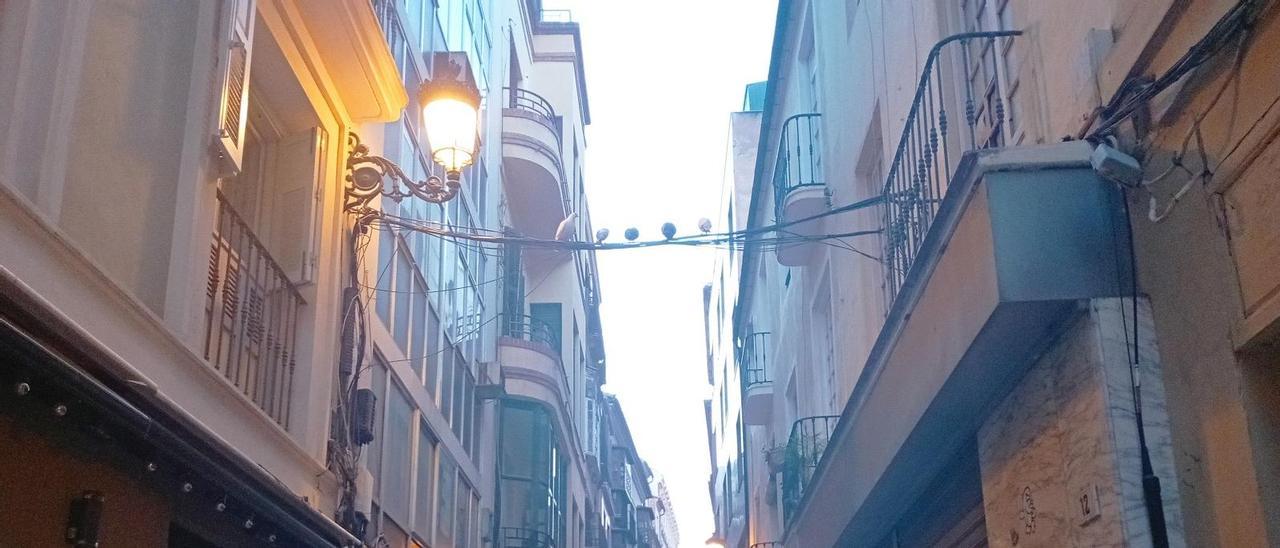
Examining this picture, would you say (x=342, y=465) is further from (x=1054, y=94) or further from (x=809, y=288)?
(x=809, y=288)

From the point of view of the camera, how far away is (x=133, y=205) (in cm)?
636

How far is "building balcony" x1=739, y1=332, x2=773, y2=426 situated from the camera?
21484 mm

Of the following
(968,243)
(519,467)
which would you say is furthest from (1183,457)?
(519,467)

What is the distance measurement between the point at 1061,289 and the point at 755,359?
16.9 m

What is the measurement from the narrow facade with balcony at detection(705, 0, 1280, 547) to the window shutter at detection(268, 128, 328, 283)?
12.5ft

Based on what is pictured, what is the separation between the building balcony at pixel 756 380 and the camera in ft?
70.5

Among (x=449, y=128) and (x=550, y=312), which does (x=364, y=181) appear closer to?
(x=449, y=128)

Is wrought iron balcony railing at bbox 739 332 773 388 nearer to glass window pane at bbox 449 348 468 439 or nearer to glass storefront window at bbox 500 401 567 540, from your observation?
glass storefront window at bbox 500 401 567 540

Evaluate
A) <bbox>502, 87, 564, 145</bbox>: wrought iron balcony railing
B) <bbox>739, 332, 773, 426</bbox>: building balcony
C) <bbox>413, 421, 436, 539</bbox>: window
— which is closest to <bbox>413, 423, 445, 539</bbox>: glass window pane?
<bbox>413, 421, 436, 539</bbox>: window

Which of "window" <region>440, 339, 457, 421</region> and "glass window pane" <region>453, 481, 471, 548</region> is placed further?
"glass window pane" <region>453, 481, 471, 548</region>

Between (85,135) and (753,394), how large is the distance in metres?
16.5

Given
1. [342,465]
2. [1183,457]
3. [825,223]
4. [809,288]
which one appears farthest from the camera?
[809,288]

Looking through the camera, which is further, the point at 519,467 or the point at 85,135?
the point at 519,467

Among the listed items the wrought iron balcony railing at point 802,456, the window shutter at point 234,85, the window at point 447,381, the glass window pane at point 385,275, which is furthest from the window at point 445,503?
the window shutter at point 234,85
